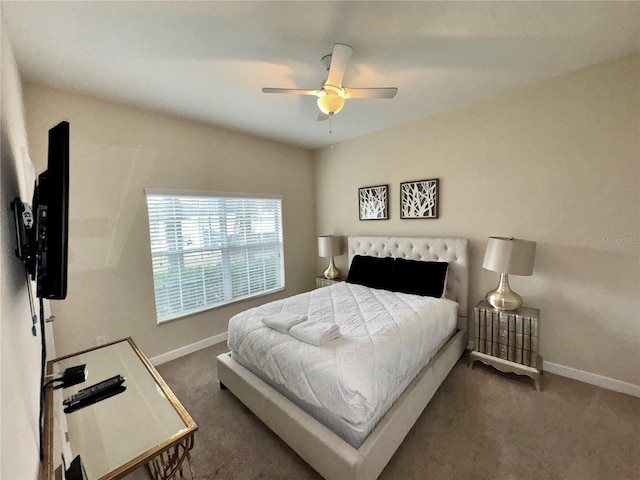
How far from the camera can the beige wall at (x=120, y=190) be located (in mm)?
2320

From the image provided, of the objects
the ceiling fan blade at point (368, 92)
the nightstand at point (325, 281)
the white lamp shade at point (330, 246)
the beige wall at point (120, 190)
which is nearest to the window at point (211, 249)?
the beige wall at point (120, 190)

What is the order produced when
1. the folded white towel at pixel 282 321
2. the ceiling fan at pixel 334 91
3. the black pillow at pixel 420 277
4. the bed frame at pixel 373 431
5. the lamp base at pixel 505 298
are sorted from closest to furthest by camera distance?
the bed frame at pixel 373 431
the ceiling fan at pixel 334 91
the folded white towel at pixel 282 321
the lamp base at pixel 505 298
the black pillow at pixel 420 277

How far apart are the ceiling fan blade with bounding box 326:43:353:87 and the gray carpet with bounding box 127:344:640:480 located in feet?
8.22

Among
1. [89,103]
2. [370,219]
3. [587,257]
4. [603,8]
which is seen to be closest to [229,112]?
[89,103]

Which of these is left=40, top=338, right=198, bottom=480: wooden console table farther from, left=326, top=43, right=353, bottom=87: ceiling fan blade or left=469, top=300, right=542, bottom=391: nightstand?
left=469, top=300, right=542, bottom=391: nightstand

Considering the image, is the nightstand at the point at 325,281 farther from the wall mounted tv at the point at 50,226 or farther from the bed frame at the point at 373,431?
the wall mounted tv at the point at 50,226

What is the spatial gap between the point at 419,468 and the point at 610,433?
1411 mm

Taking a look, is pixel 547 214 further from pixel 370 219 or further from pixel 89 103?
pixel 89 103

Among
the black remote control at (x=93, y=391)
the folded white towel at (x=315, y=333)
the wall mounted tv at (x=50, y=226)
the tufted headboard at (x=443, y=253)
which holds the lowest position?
the black remote control at (x=93, y=391)

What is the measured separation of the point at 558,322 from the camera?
7.99 ft

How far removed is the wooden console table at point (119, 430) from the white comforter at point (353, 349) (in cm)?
67

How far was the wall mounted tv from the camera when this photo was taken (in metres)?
1.01

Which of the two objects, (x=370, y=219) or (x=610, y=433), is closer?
(x=610, y=433)

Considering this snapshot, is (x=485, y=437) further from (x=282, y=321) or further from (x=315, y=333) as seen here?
(x=282, y=321)
